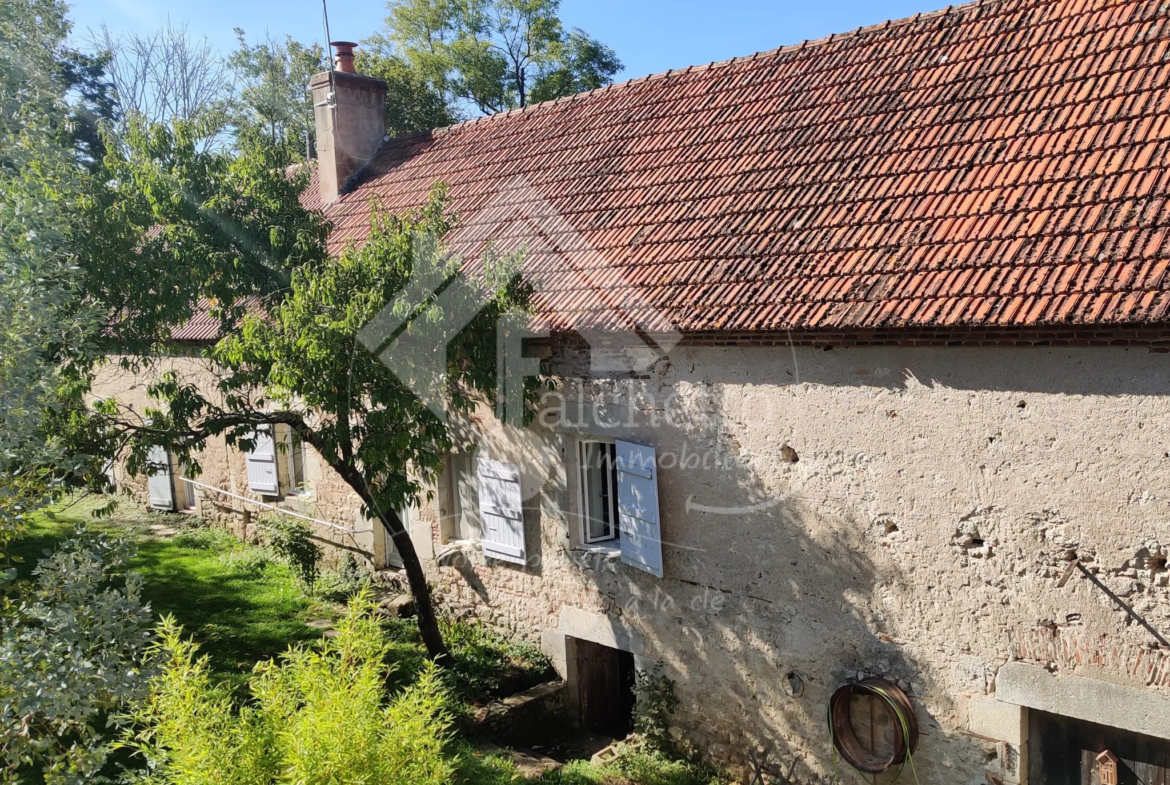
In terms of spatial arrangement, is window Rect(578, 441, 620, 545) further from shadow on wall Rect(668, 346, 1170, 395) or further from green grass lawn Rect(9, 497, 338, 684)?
green grass lawn Rect(9, 497, 338, 684)

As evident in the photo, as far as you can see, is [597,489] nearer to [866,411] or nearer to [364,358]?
[364,358]

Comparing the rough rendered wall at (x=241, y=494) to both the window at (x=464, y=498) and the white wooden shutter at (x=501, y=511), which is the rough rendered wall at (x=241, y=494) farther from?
the white wooden shutter at (x=501, y=511)

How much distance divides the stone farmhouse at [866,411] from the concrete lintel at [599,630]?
30 millimetres

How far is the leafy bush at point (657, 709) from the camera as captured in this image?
7348 millimetres

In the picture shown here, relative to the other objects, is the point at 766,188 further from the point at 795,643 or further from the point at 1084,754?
the point at 1084,754

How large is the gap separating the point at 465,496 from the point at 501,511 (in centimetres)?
83

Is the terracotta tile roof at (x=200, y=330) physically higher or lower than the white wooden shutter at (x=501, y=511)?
higher

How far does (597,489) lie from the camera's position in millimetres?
8156

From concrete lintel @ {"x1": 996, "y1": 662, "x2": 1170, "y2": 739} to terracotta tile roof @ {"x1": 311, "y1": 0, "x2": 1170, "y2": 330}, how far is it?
89.1 inches

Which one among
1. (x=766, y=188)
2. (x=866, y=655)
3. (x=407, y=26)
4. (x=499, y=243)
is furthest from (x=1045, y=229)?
(x=407, y=26)

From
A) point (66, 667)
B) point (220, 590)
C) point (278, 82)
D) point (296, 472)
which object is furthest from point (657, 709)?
point (278, 82)

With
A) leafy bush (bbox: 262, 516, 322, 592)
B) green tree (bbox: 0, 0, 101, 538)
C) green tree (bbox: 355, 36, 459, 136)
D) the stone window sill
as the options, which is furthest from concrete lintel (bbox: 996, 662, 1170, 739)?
green tree (bbox: 355, 36, 459, 136)

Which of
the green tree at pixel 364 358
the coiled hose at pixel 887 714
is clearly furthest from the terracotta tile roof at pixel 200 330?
the coiled hose at pixel 887 714

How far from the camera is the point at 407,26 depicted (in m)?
21.9
